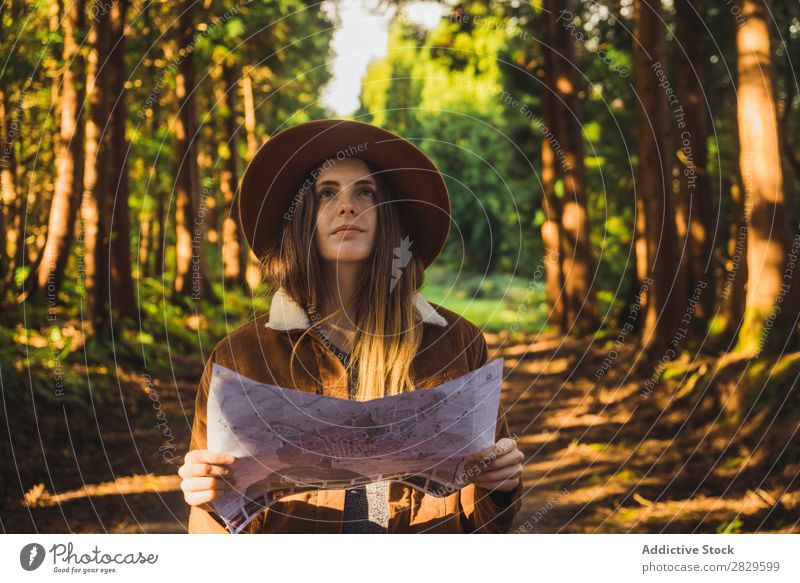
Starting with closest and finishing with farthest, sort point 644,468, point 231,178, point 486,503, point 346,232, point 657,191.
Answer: point 486,503
point 346,232
point 644,468
point 657,191
point 231,178

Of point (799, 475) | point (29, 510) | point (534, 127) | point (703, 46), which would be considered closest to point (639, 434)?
point (799, 475)

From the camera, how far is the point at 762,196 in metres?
6.80

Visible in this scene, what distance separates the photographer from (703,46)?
49.0 feet

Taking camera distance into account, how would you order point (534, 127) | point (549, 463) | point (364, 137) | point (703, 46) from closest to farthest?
point (364, 137), point (549, 463), point (703, 46), point (534, 127)

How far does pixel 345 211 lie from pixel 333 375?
1.71 feet

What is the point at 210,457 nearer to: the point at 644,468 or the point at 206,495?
the point at 206,495

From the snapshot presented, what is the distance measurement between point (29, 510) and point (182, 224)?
33.9 feet

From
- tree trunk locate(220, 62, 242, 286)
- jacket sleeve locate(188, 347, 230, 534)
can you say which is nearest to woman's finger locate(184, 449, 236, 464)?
jacket sleeve locate(188, 347, 230, 534)

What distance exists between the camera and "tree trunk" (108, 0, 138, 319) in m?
9.80

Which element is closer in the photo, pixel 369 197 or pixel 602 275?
pixel 369 197

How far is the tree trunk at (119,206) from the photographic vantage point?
980cm

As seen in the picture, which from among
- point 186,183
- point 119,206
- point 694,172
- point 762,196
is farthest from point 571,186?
point 762,196

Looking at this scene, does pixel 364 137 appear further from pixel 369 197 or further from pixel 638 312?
pixel 638 312

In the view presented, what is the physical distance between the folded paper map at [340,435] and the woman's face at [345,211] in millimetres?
652
